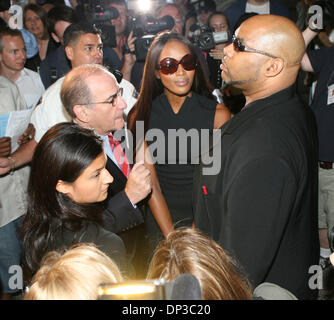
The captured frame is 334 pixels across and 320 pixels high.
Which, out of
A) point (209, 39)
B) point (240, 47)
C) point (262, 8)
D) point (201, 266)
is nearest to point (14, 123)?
point (240, 47)

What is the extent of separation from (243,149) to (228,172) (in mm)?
124

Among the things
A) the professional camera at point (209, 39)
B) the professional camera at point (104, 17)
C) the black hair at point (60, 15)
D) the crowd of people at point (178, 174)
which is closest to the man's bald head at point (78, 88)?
the crowd of people at point (178, 174)

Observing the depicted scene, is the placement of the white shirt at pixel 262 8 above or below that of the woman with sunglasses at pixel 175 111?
above

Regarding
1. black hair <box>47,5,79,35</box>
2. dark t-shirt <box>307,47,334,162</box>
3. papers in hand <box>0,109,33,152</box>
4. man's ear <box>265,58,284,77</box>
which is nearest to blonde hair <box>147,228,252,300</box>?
man's ear <box>265,58,284,77</box>

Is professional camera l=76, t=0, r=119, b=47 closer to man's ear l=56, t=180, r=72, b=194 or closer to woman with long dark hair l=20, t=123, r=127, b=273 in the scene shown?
woman with long dark hair l=20, t=123, r=127, b=273

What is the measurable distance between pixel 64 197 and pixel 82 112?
0.67 metres

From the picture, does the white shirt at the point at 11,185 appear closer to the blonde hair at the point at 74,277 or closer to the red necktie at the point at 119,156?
the red necktie at the point at 119,156

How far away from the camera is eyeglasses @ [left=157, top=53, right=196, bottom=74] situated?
2.38 m

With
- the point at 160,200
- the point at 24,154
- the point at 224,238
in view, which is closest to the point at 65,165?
the point at 224,238

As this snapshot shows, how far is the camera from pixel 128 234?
209 centimetres

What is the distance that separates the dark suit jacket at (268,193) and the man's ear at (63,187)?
0.63 metres

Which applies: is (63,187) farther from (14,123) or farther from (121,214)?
(14,123)

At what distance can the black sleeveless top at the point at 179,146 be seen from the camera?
2.39 meters

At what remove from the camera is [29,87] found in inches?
137
